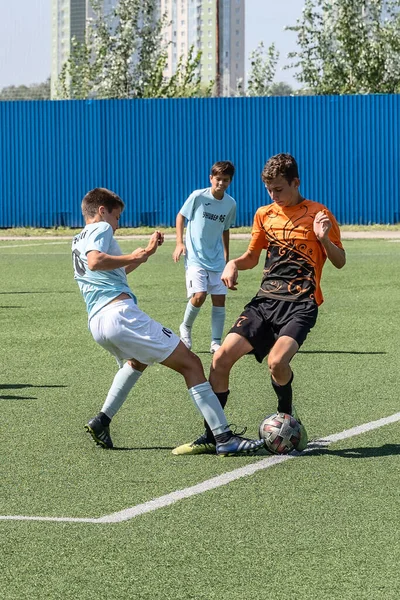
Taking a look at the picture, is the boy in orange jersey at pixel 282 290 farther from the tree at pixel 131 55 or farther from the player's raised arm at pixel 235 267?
the tree at pixel 131 55

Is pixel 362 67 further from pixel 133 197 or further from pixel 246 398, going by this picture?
pixel 246 398

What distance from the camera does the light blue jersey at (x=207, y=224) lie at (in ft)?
42.4

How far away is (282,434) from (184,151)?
27665 mm

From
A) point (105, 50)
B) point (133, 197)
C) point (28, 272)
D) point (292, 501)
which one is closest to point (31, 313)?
point (28, 272)

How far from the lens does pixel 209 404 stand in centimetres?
752

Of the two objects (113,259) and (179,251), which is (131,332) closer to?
(113,259)

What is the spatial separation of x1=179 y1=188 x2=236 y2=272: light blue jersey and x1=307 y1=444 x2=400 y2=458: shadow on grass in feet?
17.9

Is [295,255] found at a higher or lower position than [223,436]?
higher

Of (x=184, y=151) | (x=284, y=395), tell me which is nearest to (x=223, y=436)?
(x=284, y=395)

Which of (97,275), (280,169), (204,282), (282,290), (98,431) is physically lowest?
(98,431)

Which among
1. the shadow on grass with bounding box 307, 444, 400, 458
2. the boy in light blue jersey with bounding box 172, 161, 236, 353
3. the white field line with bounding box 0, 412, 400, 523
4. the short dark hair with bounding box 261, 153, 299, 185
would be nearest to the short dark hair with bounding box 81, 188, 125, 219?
the short dark hair with bounding box 261, 153, 299, 185

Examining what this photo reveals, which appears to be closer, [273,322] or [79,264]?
[79,264]

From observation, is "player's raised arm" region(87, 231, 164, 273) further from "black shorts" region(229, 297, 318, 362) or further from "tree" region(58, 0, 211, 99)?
"tree" region(58, 0, 211, 99)

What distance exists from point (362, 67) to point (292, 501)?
135 feet
